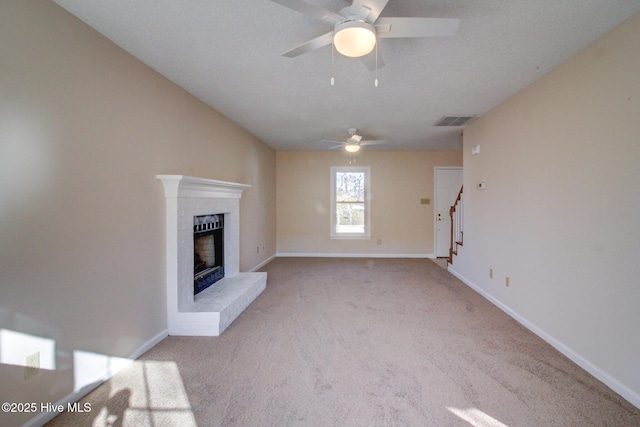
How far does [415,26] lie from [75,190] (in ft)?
7.61

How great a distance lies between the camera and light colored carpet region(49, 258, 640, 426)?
1.72m

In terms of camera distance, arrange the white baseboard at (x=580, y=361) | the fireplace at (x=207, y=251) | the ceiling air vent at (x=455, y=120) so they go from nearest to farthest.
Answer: the white baseboard at (x=580, y=361)
the fireplace at (x=207, y=251)
the ceiling air vent at (x=455, y=120)

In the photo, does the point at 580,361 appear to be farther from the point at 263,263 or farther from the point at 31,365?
the point at 263,263

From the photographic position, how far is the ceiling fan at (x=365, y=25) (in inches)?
58.2

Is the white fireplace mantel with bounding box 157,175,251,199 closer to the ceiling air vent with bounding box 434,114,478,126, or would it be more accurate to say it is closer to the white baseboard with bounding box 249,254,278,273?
the white baseboard with bounding box 249,254,278,273

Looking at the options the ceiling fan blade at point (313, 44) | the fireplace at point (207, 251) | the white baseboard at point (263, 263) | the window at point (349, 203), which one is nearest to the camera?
the ceiling fan blade at point (313, 44)

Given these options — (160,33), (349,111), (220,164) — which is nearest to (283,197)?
(220,164)

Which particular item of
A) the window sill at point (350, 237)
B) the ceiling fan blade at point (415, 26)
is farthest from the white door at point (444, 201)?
the ceiling fan blade at point (415, 26)

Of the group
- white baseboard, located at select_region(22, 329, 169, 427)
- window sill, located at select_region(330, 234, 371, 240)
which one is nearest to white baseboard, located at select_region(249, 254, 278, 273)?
window sill, located at select_region(330, 234, 371, 240)

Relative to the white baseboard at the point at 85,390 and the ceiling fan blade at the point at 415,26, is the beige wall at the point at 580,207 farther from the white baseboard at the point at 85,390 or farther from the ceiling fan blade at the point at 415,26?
the white baseboard at the point at 85,390

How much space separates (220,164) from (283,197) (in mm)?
3064

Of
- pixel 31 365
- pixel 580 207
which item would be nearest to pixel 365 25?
pixel 580 207

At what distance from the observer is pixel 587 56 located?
7.34ft

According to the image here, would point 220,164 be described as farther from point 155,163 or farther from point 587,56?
point 587,56
